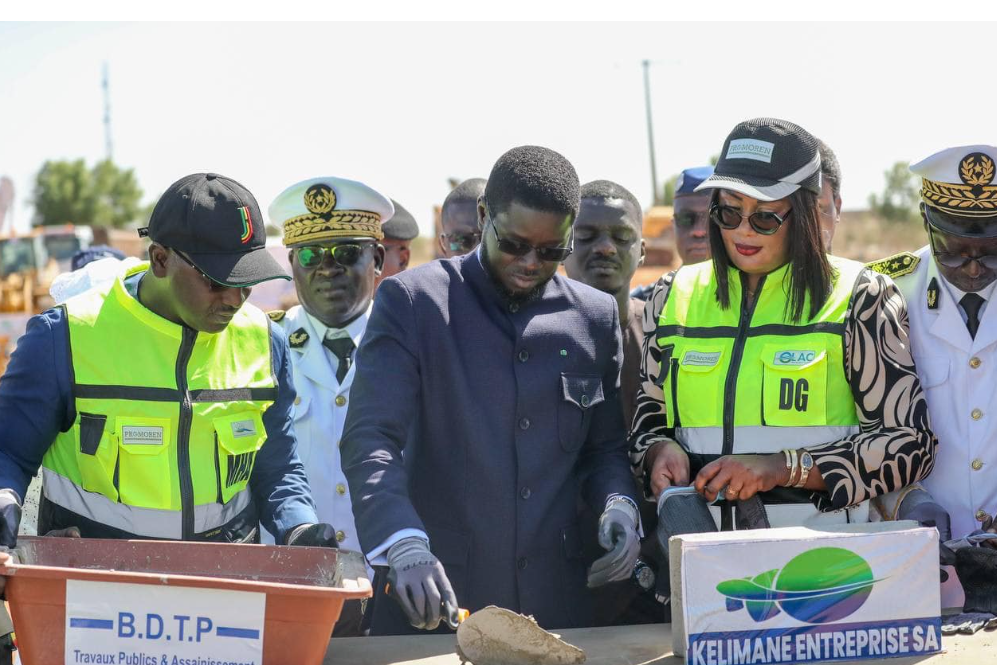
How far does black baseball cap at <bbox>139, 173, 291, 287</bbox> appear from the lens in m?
2.84

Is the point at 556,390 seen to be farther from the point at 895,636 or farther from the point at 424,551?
the point at 895,636

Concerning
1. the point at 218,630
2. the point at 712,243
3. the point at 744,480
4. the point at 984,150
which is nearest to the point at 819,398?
the point at 744,480

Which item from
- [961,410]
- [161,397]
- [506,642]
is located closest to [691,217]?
[961,410]

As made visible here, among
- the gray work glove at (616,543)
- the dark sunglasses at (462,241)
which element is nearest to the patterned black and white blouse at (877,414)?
the gray work glove at (616,543)

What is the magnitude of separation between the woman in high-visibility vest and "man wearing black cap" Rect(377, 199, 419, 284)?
7.26 ft

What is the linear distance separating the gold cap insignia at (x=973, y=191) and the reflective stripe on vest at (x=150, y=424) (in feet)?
6.56

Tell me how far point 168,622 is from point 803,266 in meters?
1.74

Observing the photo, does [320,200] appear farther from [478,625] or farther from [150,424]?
[478,625]

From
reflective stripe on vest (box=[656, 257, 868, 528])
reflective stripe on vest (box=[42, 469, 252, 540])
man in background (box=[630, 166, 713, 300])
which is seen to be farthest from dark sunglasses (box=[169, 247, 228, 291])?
man in background (box=[630, 166, 713, 300])

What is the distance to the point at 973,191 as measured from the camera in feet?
10.3

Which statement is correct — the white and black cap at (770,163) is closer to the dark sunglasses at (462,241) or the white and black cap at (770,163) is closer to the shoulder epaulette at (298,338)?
the shoulder epaulette at (298,338)

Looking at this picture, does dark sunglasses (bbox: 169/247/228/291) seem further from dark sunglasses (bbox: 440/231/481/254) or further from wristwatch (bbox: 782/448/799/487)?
dark sunglasses (bbox: 440/231/481/254)

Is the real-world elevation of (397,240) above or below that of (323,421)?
above

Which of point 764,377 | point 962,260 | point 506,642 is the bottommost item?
point 506,642
